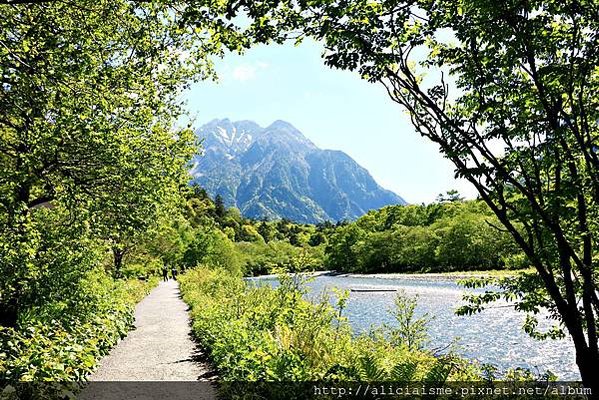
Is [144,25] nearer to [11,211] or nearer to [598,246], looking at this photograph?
[11,211]

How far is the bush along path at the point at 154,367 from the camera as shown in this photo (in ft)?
27.2

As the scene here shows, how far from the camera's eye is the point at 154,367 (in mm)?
10148

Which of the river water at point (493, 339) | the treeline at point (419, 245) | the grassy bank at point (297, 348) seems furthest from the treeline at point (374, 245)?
the grassy bank at point (297, 348)

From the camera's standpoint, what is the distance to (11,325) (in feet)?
36.6

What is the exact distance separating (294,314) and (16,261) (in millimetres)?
5965

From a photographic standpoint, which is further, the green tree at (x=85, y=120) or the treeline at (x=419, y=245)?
the treeline at (x=419, y=245)

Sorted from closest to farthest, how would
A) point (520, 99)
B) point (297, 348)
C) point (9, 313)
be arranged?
1. point (520, 99)
2. point (297, 348)
3. point (9, 313)

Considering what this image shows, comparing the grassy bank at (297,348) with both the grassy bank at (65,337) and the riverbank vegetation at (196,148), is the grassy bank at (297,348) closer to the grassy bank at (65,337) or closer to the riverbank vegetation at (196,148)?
the riverbank vegetation at (196,148)

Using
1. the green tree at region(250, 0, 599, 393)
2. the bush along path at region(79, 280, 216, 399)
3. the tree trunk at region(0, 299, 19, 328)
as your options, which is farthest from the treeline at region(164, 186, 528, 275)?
the green tree at region(250, 0, 599, 393)

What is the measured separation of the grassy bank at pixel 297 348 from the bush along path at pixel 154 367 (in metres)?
0.47

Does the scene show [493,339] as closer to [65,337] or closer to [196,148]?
[196,148]

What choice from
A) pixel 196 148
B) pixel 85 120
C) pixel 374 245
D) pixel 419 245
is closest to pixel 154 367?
pixel 85 120

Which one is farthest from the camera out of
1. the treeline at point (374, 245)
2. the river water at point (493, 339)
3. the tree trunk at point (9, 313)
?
the treeline at point (374, 245)

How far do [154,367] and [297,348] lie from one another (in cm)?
375
